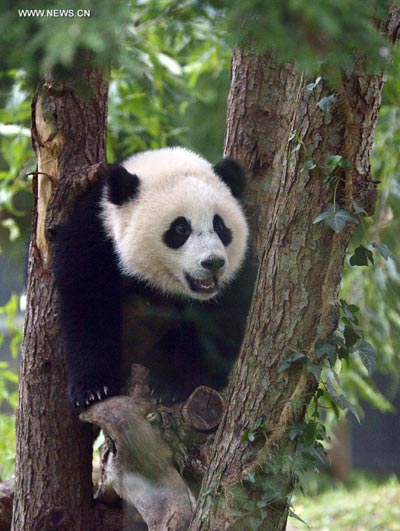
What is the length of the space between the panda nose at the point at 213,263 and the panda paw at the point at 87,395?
26.1 inches

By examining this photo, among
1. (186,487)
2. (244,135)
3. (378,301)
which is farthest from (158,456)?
(378,301)

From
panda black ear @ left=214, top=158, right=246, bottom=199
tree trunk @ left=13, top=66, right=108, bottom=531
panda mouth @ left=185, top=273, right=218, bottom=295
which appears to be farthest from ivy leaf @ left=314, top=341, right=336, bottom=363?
tree trunk @ left=13, top=66, right=108, bottom=531

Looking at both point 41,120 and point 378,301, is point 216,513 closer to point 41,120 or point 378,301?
point 41,120

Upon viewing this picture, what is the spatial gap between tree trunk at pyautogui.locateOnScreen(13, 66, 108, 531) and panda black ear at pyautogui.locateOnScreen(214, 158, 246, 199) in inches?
21.2

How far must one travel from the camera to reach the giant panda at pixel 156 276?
306 cm

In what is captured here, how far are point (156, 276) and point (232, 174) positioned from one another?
0.56 m

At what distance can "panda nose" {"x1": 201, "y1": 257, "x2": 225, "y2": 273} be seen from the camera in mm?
2883

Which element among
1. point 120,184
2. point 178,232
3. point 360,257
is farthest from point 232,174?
point 360,257

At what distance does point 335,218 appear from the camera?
2.14 meters

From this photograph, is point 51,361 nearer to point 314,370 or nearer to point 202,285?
point 202,285

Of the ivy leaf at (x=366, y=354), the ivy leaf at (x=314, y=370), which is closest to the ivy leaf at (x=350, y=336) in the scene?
the ivy leaf at (x=366, y=354)

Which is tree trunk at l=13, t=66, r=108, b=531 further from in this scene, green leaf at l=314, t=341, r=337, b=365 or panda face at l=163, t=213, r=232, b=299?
green leaf at l=314, t=341, r=337, b=365

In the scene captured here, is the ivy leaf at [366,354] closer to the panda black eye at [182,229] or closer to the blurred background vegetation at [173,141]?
the blurred background vegetation at [173,141]

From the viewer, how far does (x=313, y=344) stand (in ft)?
7.29
